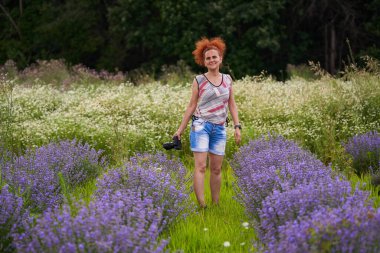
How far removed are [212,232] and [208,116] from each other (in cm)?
120

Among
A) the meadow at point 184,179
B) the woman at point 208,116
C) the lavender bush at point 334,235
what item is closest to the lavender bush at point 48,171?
the meadow at point 184,179

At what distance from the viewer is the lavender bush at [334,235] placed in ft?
9.29

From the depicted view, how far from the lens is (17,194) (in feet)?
13.9

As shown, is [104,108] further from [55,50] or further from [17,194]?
[55,50]

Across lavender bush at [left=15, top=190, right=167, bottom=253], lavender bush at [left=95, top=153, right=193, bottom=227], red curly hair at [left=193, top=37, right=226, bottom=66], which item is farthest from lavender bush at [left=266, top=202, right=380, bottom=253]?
red curly hair at [left=193, top=37, right=226, bottom=66]

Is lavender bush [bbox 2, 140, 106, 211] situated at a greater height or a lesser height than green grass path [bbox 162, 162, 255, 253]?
greater

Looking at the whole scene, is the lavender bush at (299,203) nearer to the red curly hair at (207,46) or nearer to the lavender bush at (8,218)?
the lavender bush at (8,218)

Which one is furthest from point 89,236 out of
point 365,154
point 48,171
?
point 365,154

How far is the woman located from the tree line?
16234 millimetres

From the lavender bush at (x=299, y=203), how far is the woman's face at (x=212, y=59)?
6.04ft

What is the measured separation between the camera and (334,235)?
9.43ft

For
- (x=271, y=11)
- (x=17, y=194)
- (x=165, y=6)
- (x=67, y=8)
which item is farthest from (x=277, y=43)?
(x=17, y=194)

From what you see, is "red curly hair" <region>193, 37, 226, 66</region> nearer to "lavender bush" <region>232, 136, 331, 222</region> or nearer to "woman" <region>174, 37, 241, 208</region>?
"woman" <region>174, 37, 241, 208</region>

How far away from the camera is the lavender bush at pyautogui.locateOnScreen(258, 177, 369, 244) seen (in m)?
3.48
